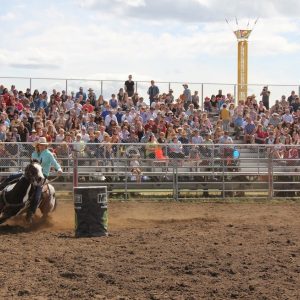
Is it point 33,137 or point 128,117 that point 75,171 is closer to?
point 33,137

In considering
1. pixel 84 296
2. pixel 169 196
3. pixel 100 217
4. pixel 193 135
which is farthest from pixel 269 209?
pixel 84 296

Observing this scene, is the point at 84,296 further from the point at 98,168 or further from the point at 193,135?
the point at 193,135

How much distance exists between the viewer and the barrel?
490 inches

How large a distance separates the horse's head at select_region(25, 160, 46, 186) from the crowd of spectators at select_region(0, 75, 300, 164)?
639 centimetres

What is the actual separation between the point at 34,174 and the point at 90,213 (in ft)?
4.39

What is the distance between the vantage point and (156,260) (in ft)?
32.7

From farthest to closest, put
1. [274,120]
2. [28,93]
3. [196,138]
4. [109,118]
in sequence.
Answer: [274,120] < [28,93] < [109,118] < [196,138]

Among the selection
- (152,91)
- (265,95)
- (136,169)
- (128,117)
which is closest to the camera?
(136,169)

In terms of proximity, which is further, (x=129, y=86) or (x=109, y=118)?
(x=129, y=86)

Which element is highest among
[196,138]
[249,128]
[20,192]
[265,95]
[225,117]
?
[265,95]

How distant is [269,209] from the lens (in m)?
18.3

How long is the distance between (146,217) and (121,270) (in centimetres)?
726

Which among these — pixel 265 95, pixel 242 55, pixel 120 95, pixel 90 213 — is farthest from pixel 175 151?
pixel 242 55

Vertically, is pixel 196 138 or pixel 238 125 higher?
pixel 238 125
